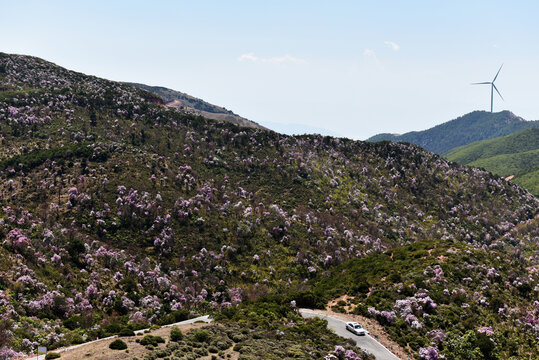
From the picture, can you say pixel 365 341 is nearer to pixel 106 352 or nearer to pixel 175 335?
pixel 175 335

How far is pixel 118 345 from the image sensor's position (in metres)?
31.7

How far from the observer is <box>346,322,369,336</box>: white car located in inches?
1786

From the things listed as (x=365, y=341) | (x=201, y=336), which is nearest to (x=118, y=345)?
(x=201, y=336)

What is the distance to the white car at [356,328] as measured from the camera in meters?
45.4

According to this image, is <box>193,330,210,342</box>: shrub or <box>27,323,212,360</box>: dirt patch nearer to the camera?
<box>27,323,212,360</box>: dirt patch

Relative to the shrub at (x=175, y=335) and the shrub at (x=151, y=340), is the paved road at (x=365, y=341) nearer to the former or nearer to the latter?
the shrub at (x=175, y=335)

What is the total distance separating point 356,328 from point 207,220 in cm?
5553

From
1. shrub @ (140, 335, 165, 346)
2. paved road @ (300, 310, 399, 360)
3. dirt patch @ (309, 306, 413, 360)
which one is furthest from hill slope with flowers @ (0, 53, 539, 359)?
shrub @ (140, 335, 165, 346)

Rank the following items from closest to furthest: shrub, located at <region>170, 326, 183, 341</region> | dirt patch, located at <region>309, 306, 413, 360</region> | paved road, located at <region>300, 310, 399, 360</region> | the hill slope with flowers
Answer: shrub, located at <region>170, 326, 183, 341</region>, paved road, located at <region>300, 310, 399, 360</region>, dirt patch, located at <region>309, 306, 413, 360</region>, the hill slope with flowers

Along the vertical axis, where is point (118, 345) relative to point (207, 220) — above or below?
above

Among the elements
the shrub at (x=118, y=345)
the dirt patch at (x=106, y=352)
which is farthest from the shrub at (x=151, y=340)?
the shrub at (x=118, y=345)

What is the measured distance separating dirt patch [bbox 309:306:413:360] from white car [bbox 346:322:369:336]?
1.75 m

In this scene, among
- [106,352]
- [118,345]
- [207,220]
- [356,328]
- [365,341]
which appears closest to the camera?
[106,352]

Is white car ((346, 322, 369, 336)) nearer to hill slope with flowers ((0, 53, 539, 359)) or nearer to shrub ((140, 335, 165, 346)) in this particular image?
hill slope with flowers ((0, 53, 539, 359))
